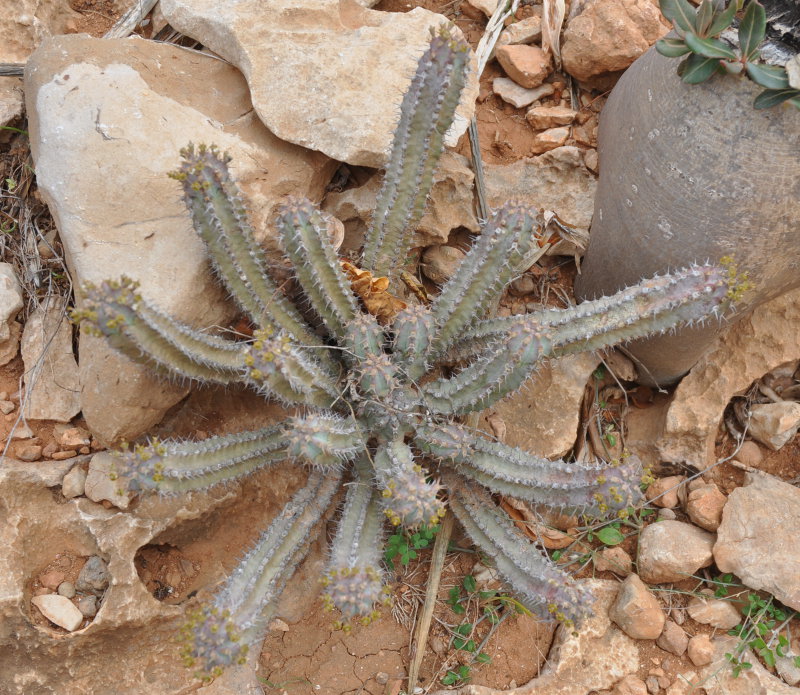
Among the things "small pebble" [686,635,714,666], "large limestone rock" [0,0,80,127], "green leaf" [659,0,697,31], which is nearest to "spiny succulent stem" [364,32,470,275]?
"green leaf" [659,0,697,31]

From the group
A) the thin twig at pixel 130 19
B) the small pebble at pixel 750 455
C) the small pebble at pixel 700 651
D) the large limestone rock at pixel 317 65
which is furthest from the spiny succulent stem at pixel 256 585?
the thin twig at pixel 130 19

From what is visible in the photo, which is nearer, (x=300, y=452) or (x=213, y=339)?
(x=300, y=452)

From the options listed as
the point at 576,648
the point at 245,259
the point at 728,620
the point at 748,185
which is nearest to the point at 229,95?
the point at 245,259

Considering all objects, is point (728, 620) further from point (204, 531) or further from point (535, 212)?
point (204, 531)

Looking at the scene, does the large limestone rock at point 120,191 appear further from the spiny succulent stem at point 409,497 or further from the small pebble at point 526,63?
the small pebble at point 526,63

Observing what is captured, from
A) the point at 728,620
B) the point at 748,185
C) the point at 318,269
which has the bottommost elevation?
the point at 728,620

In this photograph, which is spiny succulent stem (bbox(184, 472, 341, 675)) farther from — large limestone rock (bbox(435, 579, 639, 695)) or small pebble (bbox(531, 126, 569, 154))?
small pebble (bbox(531, 126, 569, 154))
